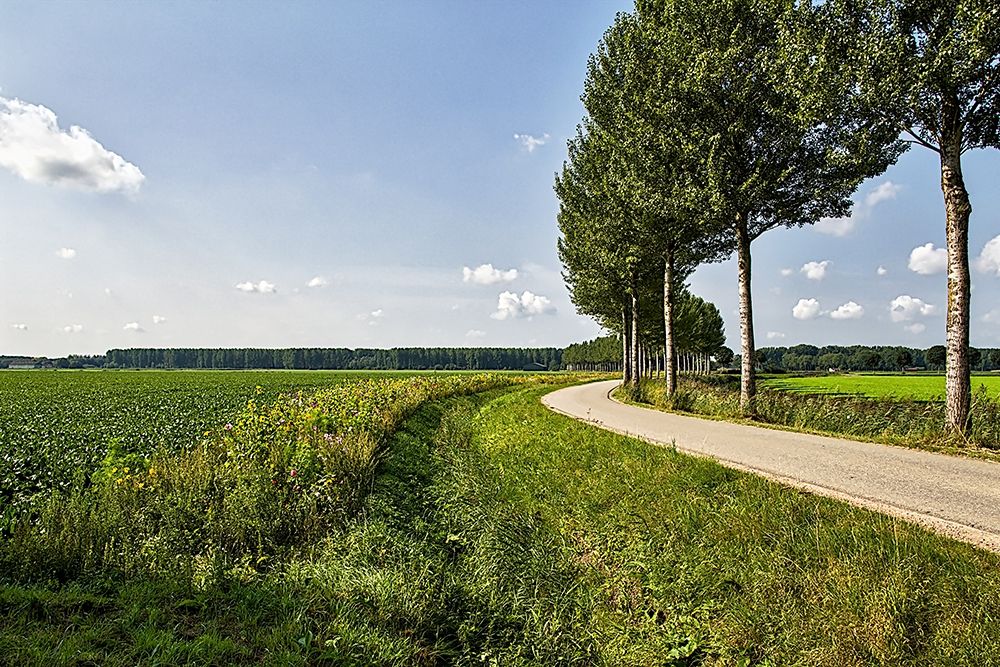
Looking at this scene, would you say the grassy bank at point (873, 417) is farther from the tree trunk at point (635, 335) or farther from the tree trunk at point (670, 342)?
the tree trunk at point (635, 335)

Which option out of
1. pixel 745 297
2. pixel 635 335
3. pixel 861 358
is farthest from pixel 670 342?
pixel 861 358

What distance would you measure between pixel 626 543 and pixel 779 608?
1958 millimetres

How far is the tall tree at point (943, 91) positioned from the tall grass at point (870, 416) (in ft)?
1.22

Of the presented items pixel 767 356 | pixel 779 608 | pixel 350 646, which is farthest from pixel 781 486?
pixel 767 356

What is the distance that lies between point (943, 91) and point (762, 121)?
516cm

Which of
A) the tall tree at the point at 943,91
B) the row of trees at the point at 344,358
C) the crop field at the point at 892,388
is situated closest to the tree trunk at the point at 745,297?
the crop field at the point at 892,388

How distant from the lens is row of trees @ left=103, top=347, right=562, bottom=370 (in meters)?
138

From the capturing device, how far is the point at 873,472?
7324 mm

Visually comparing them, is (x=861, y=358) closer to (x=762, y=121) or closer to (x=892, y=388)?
(x=892, y=388)

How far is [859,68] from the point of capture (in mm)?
10133

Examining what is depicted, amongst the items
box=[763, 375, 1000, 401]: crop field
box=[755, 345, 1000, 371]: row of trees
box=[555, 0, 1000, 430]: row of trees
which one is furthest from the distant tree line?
box=[555, 0, 1000, 430]: row of trees

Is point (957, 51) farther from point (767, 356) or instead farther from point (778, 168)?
point (767, 356)

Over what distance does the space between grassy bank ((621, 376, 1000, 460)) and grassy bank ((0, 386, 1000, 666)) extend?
452 cm

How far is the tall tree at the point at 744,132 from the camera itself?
14.0 meters
